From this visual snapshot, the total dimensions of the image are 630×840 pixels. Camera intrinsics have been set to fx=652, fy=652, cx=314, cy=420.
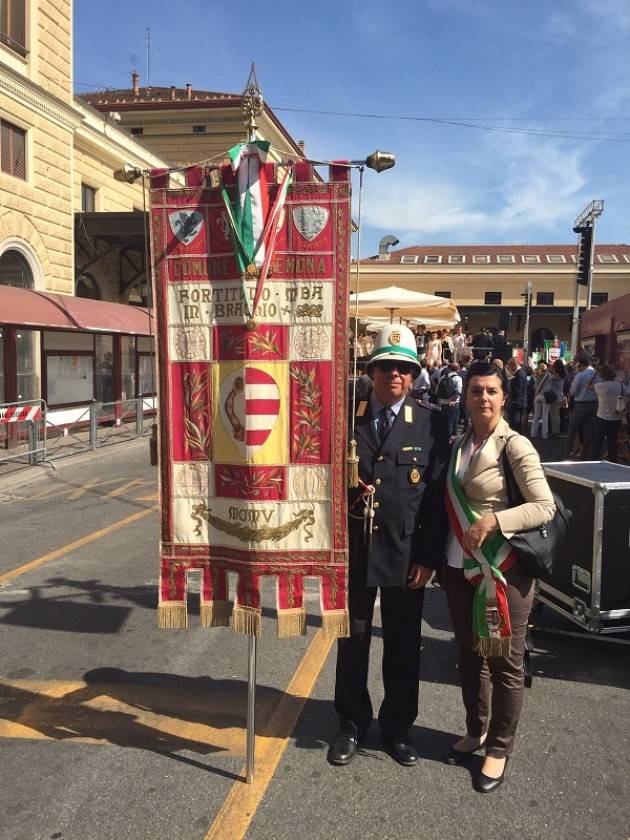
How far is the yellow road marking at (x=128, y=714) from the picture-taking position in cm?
324

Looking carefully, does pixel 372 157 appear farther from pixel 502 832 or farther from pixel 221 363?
pixel 502 832

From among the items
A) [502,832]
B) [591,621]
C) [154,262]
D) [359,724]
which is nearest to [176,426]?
[154,262]

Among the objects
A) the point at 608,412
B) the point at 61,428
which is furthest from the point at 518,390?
the point at 61,428

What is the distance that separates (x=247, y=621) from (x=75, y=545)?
4.36m

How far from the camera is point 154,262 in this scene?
2830mm

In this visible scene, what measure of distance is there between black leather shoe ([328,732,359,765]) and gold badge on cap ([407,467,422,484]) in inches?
49.5

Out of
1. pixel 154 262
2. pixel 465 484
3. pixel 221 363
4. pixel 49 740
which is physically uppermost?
pixel 154 262

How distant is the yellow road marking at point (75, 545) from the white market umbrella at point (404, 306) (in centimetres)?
529

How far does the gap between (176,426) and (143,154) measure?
2464 cm

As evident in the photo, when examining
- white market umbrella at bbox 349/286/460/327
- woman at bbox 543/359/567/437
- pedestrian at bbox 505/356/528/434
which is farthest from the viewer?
woman at bbox 543/359/567/437

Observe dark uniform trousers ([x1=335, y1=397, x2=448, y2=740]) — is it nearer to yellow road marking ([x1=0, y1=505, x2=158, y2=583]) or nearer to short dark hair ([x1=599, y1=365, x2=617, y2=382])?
yellow road marking ([x1=0, y1=505, x2=158, y2=583])

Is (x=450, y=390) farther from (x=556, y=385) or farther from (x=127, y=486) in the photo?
(x=127, y=486)

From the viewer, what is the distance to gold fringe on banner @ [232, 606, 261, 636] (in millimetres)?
2883

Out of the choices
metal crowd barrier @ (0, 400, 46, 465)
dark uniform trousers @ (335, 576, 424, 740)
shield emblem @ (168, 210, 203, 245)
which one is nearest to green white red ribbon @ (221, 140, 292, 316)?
shield emblem @ (168, 210, 203, 245)
